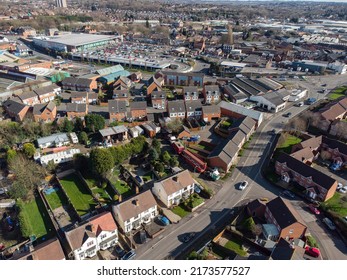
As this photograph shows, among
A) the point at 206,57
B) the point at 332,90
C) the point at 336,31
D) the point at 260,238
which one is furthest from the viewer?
the point at 336,31

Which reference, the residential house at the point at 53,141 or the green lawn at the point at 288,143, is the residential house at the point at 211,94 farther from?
the residential house at the point at 53,141

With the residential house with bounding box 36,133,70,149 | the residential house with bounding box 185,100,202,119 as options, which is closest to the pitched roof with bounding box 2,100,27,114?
the residential house with bounding box 36,133,70,149

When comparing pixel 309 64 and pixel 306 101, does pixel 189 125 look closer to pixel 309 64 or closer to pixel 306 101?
pixel 306 101

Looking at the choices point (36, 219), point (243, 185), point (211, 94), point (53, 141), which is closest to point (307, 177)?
point (243, 185)

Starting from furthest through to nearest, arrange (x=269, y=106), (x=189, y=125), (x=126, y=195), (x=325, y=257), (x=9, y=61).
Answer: (x=9, y=61)
(x=269, y=106)
(x=189, y=125)
(x=126, y=195)
(x=325, y=257)

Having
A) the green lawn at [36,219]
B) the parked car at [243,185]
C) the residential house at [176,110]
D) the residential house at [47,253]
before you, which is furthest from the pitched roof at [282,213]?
the residential house at [176,110]

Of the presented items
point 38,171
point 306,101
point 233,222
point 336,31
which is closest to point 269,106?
point 306,101

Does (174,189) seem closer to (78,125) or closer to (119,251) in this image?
(119,251)

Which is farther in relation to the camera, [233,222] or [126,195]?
[126,195]
